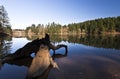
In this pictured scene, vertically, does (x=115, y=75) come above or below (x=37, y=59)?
below

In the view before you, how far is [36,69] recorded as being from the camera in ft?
40.1

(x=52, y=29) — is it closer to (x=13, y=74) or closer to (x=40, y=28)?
(x=40, y=28)

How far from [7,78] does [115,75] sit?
25.4ft

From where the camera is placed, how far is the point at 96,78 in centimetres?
1242

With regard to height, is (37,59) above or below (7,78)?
above

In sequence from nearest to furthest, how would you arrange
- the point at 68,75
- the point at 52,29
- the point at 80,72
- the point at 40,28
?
the point at 68,75
the point at 80,72
the point at 52,29
the point at 40,28

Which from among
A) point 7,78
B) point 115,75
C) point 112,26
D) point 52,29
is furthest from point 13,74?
point 52,29

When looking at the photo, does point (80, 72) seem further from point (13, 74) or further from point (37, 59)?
point (13, 74)

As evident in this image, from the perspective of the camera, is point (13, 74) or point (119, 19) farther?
point (119, 19)

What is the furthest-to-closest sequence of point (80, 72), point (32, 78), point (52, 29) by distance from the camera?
1. point (52, 29)
2. point (80, 72)
3. point (32, 78)

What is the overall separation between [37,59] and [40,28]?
184 meters

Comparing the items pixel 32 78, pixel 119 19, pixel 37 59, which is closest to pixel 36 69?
pixel 32 78

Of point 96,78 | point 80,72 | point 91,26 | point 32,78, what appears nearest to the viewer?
point 32,78

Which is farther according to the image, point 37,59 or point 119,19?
point 119,19
